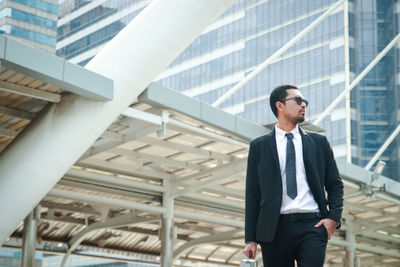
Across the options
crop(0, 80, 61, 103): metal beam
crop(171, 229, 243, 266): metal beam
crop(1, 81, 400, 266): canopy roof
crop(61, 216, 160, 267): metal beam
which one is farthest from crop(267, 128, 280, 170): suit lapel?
crop(171, 229, 243, 266): metal beam

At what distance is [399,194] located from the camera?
22359 millimetres

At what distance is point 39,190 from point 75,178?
5670 mm

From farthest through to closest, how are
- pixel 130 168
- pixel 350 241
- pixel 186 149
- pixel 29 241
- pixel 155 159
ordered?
pixel 350 241
pixel 130 168
pixel 155 159
pixel 29 241
pixel 186 149

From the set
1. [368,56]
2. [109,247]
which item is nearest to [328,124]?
[368,56]

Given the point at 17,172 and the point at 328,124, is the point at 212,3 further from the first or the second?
the point at 328,124

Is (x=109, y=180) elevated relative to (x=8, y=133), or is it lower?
elevated

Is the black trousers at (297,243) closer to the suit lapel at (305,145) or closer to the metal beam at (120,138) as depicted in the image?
the suit lapel at (305,145)

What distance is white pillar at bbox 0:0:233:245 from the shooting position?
39.7 feet

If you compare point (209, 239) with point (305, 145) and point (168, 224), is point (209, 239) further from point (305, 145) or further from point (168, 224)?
point (305, 145)

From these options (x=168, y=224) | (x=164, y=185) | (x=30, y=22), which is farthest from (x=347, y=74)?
(x=168, y=224)

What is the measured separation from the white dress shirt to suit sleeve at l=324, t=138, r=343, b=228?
0.37 feet

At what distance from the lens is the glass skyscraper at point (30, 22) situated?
88.9 metres

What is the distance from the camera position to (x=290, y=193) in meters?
4.71

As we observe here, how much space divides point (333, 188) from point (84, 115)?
7972 millimetres
